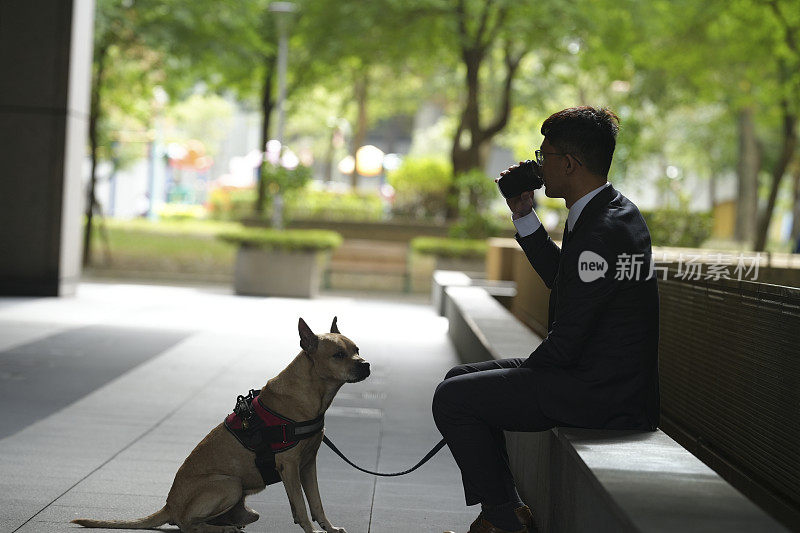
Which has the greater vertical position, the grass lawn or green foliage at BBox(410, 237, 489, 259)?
green foliage at BBox(410, 237, 489, 259)

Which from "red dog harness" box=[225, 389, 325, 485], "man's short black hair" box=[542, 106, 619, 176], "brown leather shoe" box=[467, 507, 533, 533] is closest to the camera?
"man's short black hair" box=[542, 106, 619, 176]

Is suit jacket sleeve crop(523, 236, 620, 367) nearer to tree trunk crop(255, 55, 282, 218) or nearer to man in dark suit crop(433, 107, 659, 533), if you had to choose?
man in dark suit crop(433, 107, 659, 533)

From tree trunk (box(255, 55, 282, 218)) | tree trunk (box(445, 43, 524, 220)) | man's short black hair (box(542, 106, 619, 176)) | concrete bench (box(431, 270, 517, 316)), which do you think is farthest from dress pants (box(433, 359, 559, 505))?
tree trunk (box(255, 55, 282, 218))

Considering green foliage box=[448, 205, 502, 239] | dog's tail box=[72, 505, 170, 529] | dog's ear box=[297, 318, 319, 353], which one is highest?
green foliage box=[448, 205, 502, 239]

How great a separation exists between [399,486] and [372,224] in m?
21.3

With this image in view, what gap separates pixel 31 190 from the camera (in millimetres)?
16875

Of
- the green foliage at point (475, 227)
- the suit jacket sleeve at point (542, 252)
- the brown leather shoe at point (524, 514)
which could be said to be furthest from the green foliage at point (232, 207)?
the brown leather shoe at point (524, 514)

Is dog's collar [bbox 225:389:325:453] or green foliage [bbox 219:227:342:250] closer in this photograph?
dog's collar [bbox 225:389:325:453]

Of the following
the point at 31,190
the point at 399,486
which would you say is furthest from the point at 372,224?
the point at 399,486

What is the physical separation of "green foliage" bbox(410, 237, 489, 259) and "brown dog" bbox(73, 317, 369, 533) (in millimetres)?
17927

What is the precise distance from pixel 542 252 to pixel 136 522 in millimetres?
2201

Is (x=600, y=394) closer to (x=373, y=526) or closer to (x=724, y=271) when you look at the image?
(x=373, y=526)

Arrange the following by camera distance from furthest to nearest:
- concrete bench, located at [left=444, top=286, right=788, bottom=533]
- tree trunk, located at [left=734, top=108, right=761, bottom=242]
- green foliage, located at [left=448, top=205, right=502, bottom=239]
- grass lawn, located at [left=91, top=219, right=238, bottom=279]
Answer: tree trunk, located at [left=734, top=108, right=761, bottom=242]
grass lawn, located at [left=91, top=219, right=238, bottom=279]
green foliage, located at [left=448, top=205, right=502, bottom=239]
concrete bench, located at [left=444, top=286, right=788, bottom=533]
